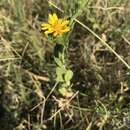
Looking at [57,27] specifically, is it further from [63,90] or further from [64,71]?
[63,90]

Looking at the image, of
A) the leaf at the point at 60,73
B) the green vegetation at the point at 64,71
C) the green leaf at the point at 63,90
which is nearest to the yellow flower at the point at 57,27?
the green vegetation at the point at 64,71

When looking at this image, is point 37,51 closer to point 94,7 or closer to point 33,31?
point 33,31

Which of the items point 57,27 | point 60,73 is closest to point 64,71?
point 60,73

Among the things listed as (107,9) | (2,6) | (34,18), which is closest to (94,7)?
(107,9)

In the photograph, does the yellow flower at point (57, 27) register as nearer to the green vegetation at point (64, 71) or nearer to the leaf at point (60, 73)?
the green vegetation at point (64, 71)

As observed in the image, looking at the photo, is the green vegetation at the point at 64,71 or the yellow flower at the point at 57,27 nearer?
the yellow flower at the point at 57,27

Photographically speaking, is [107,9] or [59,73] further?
[107,9]

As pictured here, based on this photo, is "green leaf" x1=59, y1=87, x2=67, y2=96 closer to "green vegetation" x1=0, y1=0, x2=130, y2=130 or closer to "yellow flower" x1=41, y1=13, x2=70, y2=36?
"green vegetation" x1=0, y1=0, x2=130, y2=130

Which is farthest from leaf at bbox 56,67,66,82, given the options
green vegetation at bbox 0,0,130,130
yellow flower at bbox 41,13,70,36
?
yellow flower at bbox 41,13,70,36
